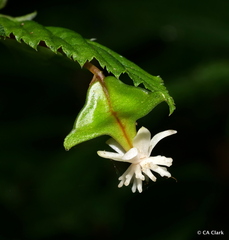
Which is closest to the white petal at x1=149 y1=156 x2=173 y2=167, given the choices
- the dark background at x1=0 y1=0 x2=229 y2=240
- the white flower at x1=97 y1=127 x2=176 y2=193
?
the white flower at x1=97 y1=127 x2=176 y2=193

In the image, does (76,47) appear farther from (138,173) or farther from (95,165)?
(95,165)

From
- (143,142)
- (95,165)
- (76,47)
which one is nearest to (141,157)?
(143,142)

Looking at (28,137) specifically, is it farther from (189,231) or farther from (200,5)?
(200,5)

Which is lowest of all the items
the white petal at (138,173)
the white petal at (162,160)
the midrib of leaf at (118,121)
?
the white petal at (138,173)

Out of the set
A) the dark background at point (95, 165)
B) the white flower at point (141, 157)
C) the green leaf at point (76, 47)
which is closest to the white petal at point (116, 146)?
the white flower at point (141, 157)

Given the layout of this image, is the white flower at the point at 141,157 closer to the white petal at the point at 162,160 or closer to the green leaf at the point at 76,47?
the white petal at the point at 162,160

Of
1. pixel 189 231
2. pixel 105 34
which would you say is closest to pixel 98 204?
pixel 189 231
